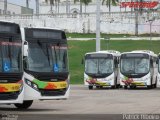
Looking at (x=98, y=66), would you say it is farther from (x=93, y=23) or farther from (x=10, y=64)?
(x=93, y=23)

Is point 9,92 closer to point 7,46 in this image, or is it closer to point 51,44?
point 7,46

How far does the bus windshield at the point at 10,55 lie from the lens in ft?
65.6

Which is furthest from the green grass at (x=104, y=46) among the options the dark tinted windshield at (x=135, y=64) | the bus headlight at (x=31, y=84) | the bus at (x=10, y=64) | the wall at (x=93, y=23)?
the bus at (x=10, y=64)

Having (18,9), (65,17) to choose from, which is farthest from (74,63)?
(18,9)

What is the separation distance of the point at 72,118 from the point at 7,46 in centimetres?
351

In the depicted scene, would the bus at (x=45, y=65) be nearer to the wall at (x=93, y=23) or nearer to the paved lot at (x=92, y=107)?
the paved lot at (x=92, y=107)

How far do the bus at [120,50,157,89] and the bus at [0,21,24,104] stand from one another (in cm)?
2416

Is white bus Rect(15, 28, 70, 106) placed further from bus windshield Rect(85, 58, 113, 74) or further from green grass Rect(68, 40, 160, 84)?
green grass Rect(68, 40, 160, 84)

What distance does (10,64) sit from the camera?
20.2m

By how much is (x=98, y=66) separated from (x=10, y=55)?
81.0ft

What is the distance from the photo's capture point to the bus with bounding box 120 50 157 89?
145 feet

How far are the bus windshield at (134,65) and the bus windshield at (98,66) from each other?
38.7 inches

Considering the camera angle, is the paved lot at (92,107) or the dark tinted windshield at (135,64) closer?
the paved lot at (92,107)

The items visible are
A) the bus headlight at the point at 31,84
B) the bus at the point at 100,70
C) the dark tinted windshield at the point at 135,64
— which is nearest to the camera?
the bus headlight at the point at 31,84
